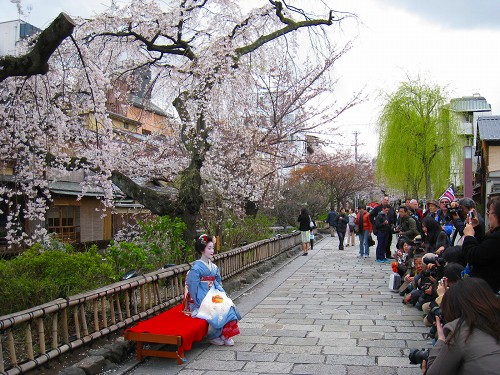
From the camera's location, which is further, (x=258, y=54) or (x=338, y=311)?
(x=258, y=54)

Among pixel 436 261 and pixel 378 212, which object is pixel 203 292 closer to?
pixel 436 261

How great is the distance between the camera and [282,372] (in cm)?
519

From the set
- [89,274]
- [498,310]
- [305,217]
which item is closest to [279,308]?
[89,274]

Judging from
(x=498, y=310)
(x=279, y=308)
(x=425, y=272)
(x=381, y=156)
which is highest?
(x=381, y=156)

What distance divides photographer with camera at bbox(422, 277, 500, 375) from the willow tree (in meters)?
22.8

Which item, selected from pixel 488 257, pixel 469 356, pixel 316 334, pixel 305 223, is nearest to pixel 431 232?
pixel 316 334

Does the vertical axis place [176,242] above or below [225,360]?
above

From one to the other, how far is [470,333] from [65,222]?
20817 millimetres

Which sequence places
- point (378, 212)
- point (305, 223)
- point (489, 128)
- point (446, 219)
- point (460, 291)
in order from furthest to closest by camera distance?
point (489, 128), point (305, 223), point (378, 212), point (446, 219), point (460, 291)

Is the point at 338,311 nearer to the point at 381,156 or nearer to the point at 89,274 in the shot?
the point at 89,274

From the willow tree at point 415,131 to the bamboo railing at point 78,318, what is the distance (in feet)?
64.9

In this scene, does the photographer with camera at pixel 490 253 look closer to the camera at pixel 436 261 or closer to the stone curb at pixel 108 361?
the camera at pixel 436 261

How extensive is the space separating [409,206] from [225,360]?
29.5 ft

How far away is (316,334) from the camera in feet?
22.0
